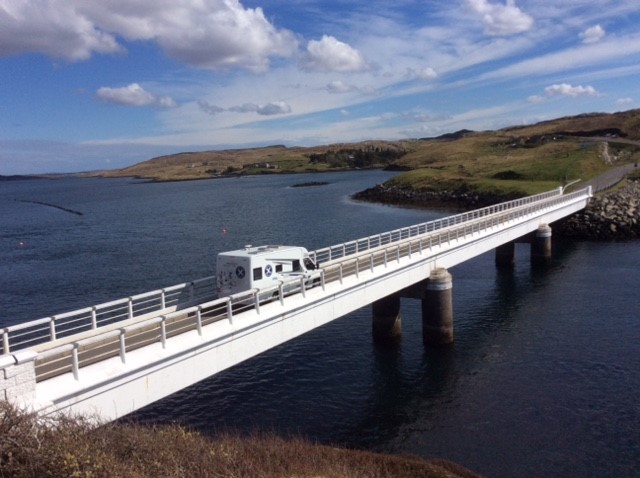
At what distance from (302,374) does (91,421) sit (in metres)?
14.7

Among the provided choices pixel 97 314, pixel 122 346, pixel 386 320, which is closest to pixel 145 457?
pixel 122 346

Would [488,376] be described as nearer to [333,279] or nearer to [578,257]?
[333,279]

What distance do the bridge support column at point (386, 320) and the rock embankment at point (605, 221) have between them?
42891 millimetres

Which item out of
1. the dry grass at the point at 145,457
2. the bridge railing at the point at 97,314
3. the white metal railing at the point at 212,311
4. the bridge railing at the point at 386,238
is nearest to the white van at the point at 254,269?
the white metal railing at the point at 212,311

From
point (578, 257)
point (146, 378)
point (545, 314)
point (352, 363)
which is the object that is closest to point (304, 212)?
point (578, 257)

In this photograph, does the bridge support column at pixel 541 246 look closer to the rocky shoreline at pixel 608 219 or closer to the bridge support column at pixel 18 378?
the rocky shoreline at pixel 608 219

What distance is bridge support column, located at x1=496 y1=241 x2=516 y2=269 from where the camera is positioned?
54.5m

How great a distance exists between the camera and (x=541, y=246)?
5650cm

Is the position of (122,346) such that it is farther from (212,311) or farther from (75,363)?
(212,311)

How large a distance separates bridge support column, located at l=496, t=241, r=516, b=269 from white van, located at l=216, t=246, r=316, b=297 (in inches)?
1323

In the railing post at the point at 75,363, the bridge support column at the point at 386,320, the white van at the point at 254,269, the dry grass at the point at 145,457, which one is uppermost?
the white van at the point at 254,269

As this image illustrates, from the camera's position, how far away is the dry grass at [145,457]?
35.4ft

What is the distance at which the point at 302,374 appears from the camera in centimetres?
2880

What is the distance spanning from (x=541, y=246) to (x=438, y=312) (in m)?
27.8
